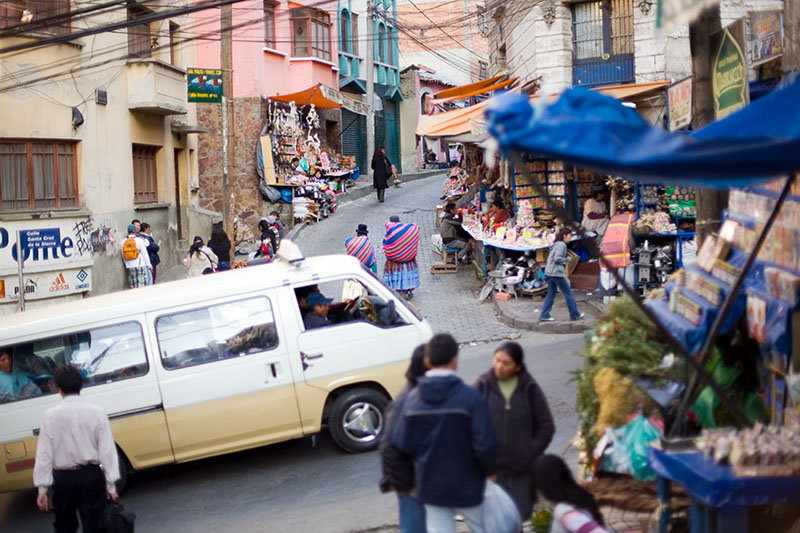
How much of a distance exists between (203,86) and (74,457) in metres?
14.0

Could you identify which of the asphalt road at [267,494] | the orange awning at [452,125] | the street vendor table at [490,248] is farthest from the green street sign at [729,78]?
the orange awning at [452,125]

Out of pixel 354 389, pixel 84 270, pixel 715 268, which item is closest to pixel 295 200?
pixel 84 270

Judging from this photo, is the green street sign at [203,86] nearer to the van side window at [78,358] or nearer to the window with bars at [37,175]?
the window with bars at [37,175]

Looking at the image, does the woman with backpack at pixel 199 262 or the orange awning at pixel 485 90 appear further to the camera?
the orange awning at pixel 485 90

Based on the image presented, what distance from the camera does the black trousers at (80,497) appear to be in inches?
248

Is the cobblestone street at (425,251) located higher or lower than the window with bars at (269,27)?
lower

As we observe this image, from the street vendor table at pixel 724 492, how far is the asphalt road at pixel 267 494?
2.05 meters

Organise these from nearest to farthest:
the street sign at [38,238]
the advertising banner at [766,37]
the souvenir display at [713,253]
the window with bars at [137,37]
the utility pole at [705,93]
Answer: the souvenir display at [713,253], the utility pole at [705,93], the advertising banner at [766,37], the street sign at [38,238], the window with bars at [137,37]

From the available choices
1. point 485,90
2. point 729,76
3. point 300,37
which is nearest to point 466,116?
Result: point 485,90

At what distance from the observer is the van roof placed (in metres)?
8.05

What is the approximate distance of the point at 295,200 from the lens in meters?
26.2

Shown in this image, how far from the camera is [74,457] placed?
6254mm

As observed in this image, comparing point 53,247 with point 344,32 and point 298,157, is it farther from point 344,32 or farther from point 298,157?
point 344,32

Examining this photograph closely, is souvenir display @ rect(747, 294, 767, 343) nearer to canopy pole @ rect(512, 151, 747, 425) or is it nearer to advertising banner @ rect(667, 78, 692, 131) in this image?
canopy pole @ rect(512, 151, 747, 425)
